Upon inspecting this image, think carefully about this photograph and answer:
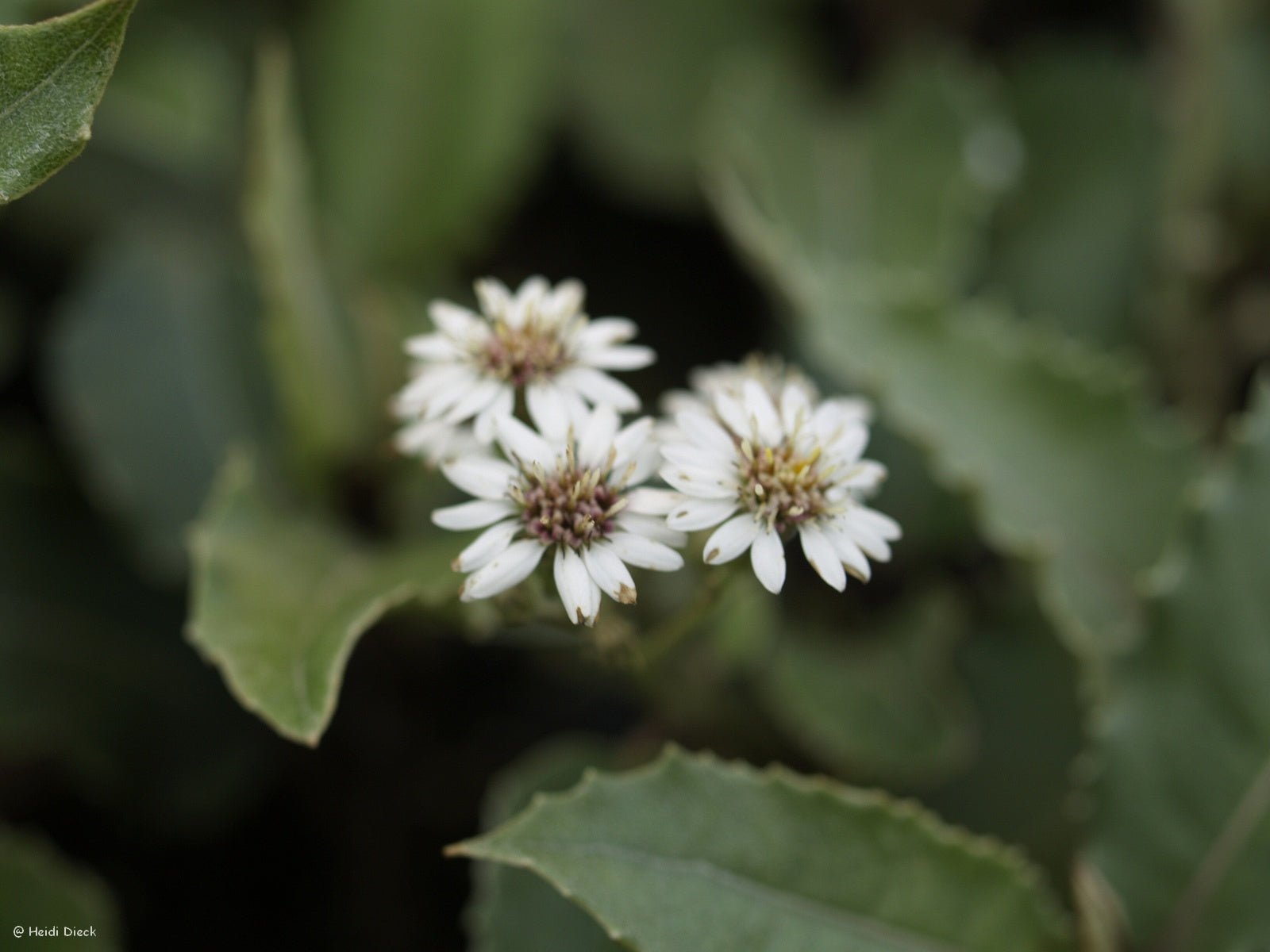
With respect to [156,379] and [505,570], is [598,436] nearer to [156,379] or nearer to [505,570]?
[505,570]

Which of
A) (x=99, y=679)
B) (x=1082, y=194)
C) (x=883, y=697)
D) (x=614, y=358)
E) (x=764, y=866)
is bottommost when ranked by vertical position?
(x=99, y=679)

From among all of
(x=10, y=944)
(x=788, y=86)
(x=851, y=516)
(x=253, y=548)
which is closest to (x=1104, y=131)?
(x=788, y=86)

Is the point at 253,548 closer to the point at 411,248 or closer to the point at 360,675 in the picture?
the point at 360,675

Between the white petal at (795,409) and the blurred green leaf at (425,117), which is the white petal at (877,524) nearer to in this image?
the white petal at (795,409)

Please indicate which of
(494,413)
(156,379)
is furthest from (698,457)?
(156,379)

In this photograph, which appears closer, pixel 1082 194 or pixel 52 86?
pixel 52 86
